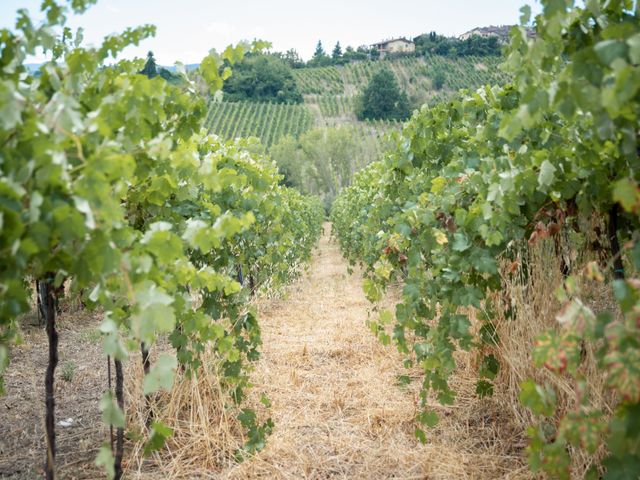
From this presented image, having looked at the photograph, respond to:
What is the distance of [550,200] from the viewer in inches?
99.4

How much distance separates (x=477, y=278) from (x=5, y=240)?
7.06 ft

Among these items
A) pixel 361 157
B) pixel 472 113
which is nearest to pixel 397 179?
pixel 472 113

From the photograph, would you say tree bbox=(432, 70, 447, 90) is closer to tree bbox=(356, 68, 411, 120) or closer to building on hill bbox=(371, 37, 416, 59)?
tree bbox=(356, 68, 411, 120)

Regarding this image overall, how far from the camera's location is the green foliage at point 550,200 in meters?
1.14

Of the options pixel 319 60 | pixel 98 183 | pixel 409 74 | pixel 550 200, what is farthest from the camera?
pixel 319 60

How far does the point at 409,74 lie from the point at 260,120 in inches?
1320

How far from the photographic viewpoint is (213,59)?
2111mm

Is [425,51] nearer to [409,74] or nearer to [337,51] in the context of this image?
[409,74]

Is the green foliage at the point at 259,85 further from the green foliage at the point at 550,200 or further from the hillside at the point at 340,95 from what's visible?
the green foliage at the point at 550,200

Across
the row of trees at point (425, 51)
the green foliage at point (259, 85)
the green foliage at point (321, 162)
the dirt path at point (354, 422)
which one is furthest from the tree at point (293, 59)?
the dirt path at point (354, 422)

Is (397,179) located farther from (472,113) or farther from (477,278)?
(477,278)

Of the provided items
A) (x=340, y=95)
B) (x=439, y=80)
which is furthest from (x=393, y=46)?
(x=340, y=95)

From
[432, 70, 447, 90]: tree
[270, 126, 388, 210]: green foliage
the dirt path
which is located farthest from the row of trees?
the dirt path

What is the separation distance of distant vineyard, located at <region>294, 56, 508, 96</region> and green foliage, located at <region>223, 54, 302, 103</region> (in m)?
4.88
